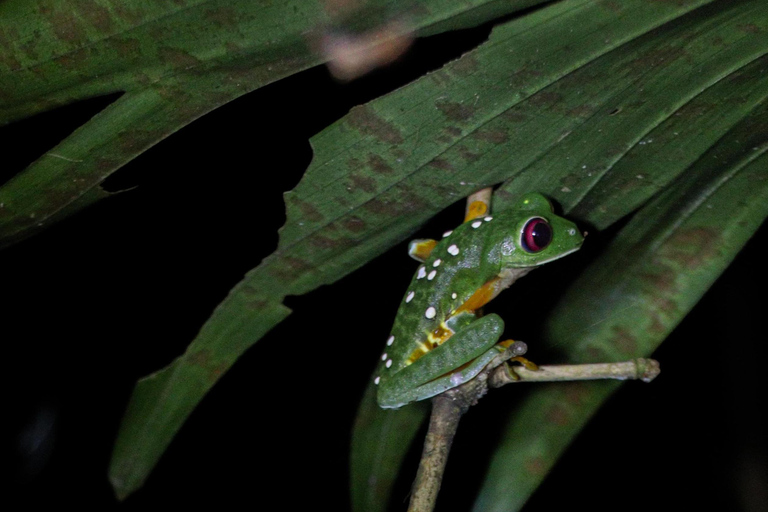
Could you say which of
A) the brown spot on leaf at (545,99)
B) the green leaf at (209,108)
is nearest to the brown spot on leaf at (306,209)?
the green leaf at (209,108)

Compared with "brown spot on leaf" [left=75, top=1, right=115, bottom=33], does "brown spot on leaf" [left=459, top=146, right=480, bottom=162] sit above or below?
below

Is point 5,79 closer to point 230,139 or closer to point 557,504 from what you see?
point 230,139

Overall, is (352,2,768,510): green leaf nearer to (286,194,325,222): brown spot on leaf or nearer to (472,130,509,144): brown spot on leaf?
(472,130,509,144): brown spot on leaf

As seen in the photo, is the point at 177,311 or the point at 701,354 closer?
the point at 701,354

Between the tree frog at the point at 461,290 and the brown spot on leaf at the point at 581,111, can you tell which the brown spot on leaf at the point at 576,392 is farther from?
the brown spot on leaf at the point at 581,111

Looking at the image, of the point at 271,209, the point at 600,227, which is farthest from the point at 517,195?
the point at 271,209

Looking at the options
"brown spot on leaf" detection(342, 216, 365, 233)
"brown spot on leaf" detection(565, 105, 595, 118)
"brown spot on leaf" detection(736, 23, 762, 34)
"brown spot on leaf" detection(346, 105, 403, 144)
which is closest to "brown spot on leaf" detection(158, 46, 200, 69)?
"brown spot on leaf" detection(346, 105, 403, 144)
